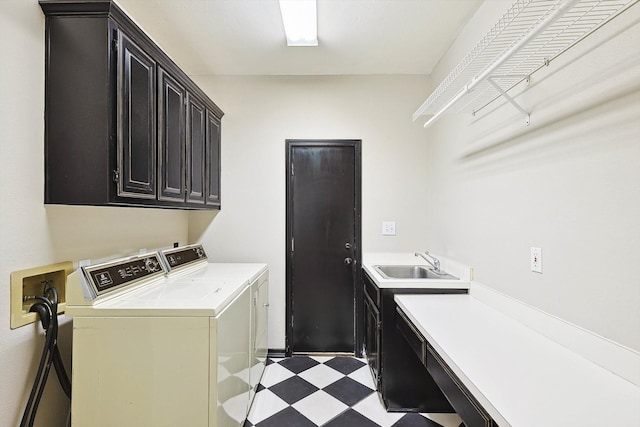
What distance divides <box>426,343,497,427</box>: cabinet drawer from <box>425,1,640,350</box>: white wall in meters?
0.54

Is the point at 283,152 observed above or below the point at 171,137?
above

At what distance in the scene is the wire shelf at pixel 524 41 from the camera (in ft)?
3.16

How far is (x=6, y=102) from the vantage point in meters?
1.24

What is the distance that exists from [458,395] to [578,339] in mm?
530

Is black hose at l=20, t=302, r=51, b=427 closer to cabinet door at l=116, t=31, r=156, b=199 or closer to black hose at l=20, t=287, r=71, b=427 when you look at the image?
black hose at l=20, t=287, r=71, b=427

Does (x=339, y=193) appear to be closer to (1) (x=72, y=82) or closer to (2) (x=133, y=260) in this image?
(2) (x=133, y=260)

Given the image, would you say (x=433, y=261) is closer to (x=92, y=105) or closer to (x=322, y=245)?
(x=322, y=245)

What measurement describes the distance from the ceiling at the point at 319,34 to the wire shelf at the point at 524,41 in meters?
0.63

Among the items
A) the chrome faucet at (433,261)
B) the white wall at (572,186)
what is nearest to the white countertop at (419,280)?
the chrome faucet at (433,261)

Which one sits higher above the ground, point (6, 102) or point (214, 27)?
point (214, 27)

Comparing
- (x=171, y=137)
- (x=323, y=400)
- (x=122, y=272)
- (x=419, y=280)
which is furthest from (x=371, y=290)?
(x=171, y=137)

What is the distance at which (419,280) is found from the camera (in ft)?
6.51

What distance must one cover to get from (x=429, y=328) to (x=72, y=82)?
79.8 inches

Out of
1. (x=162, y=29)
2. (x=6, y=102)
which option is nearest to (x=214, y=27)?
(x=162, y=29)
